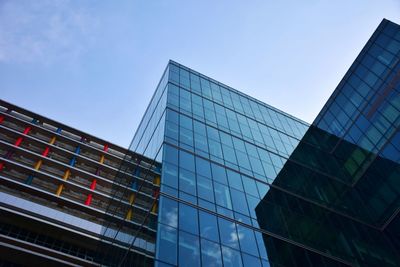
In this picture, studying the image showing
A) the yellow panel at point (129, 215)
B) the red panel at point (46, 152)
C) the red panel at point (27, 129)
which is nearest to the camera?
the yellow panel at point (129, 215)

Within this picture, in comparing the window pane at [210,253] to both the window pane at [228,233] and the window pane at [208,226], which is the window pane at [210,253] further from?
the window pane at [228,233]

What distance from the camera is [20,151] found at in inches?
1277

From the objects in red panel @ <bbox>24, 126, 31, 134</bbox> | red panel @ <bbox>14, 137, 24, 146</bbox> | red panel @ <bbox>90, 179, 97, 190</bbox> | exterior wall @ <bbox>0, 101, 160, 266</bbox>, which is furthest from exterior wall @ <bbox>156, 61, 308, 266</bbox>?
red panel @ <bbox>24, 126, 31, 134</bbox>

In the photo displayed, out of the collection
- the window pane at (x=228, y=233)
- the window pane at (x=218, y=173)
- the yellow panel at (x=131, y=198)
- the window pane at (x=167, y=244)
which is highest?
the window pane at (x=167, y=244)

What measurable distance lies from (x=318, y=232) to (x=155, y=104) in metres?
18.2

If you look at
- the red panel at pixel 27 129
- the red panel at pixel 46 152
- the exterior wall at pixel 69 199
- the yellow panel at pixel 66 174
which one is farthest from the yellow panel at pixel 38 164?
the red panel at pixel 27 129

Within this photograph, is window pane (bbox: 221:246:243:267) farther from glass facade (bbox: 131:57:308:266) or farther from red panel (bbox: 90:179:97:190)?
red panel (bbox: 90:179:97:190)

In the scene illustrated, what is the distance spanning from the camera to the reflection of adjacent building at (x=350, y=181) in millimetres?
23422

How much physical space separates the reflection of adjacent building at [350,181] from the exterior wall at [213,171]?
147 cm

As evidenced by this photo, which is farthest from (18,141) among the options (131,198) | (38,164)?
(131,198)

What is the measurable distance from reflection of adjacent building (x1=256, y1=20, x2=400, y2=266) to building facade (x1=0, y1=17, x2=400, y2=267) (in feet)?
0.34

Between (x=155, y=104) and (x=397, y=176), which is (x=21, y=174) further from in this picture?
(x=397, y=176)

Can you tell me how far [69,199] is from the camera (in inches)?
1247

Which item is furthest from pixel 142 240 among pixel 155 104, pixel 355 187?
pixel 355 187
